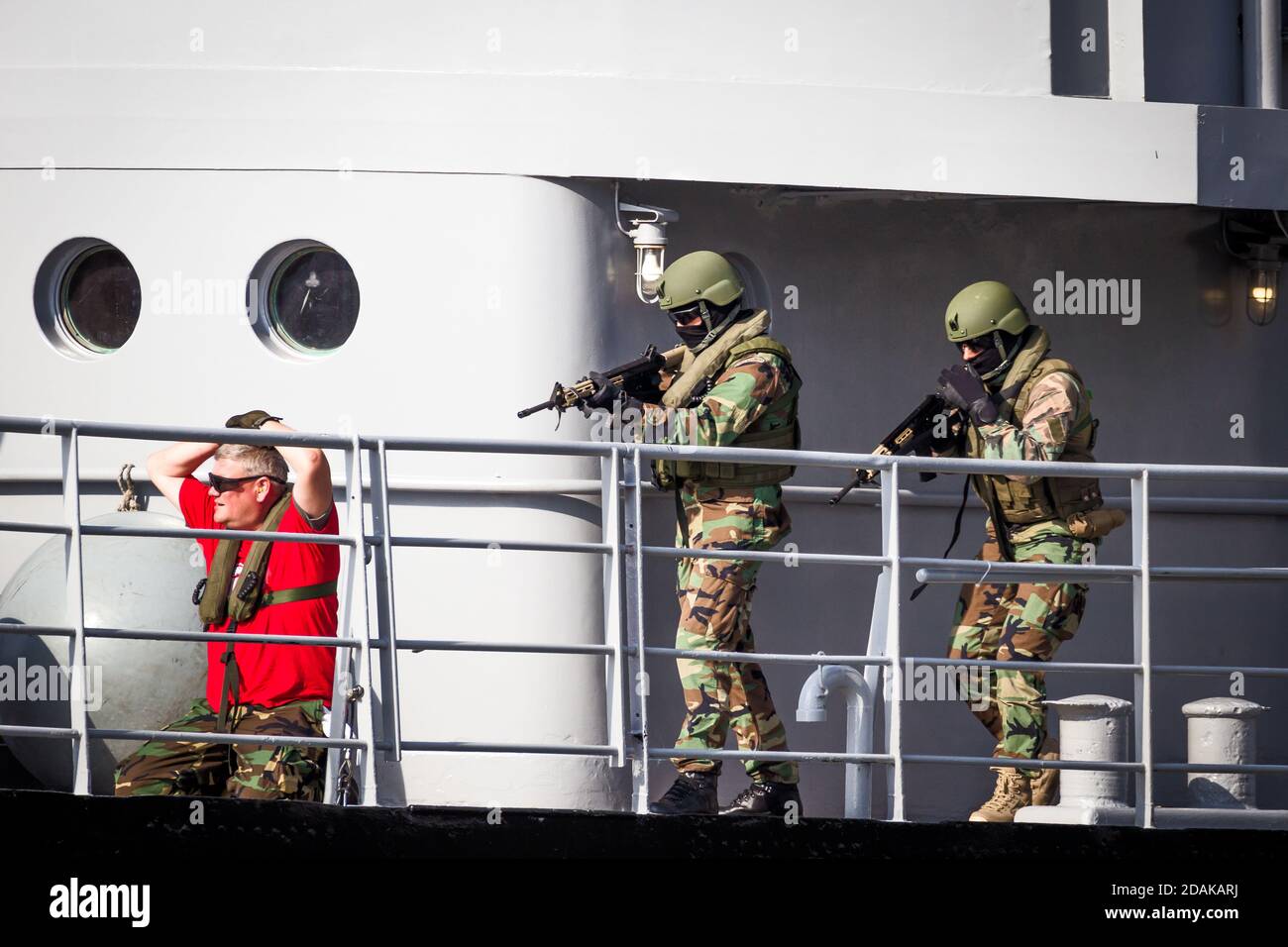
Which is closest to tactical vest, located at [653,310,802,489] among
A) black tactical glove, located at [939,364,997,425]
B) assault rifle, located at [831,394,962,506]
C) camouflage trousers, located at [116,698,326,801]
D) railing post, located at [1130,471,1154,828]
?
assault rifle, located at [831,394,962,506]

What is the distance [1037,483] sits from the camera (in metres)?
6.46

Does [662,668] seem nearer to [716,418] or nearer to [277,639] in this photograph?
[716,418]

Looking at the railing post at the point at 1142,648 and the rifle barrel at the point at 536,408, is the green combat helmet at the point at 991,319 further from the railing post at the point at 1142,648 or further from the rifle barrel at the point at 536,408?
the rifle barrel at the point at 536,408

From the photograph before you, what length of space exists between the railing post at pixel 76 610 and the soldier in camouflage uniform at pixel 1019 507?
2.90 meters

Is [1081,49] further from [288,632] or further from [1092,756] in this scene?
[288,632]

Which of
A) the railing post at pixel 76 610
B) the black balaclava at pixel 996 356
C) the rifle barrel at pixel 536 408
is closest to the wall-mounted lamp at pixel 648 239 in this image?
the rifle barrel at pixel 536 408

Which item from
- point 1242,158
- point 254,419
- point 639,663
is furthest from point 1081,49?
point 254,419

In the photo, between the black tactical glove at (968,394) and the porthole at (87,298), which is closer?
the black tactical glove at (968,394)

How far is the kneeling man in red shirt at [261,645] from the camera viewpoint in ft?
18.4

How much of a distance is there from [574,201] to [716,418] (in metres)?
0.92

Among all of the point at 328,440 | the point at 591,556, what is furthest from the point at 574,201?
the point at 328,440

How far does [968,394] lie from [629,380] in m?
1.15
